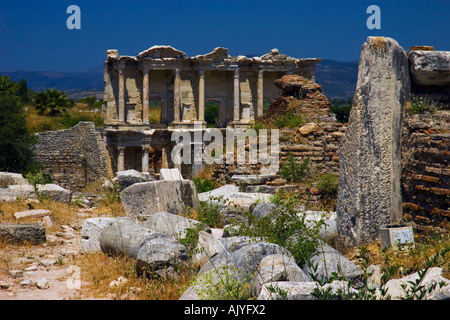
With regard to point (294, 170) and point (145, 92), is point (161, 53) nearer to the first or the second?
point (145, 92)

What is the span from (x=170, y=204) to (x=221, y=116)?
2487 cm

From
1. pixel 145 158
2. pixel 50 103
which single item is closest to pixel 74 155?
pixel 145 158

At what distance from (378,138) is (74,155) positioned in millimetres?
25398

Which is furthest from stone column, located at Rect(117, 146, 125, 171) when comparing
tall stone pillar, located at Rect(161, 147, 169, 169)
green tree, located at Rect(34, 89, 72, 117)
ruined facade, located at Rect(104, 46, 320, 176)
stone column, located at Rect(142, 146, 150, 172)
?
green tree, located at Rect(34, 89, 72, 117)

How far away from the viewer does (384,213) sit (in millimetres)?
6742

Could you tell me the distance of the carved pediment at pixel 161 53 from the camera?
30438 millimetres

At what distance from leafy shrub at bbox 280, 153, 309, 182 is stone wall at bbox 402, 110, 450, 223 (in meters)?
5.22

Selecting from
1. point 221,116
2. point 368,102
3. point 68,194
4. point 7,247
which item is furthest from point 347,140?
point 221,116

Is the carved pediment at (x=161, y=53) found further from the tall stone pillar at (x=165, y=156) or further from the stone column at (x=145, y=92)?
the tall stone pillar at (x=165, y=156)

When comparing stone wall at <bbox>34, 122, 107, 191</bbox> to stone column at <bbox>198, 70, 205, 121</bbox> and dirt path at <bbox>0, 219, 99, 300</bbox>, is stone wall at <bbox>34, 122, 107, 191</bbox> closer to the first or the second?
stone column at <bbox>198, 70, 205, 121</bbox>

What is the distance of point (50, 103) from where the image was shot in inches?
1483

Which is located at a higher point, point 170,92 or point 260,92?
point 260,92

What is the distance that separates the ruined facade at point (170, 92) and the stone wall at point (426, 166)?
81.0ft

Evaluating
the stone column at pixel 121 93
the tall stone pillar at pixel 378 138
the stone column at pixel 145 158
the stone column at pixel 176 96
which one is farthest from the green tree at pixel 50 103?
the tall stone pillar at pixel 378 138
